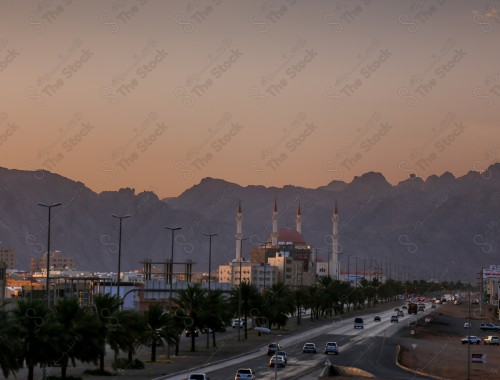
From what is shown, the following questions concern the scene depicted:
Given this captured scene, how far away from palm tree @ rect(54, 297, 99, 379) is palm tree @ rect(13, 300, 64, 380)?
10.3 ft

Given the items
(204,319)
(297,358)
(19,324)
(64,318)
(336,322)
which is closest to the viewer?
(19,324)

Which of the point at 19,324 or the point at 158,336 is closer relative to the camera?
the point at 19,324

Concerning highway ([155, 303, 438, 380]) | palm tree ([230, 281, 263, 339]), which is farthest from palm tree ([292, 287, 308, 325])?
palm tree ([230, 281, 263, 339])

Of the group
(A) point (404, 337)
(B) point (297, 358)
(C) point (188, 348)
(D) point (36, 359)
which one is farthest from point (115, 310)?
(A) point (404, 337)

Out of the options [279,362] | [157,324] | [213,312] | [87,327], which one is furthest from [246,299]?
[87,327]

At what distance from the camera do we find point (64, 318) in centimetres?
7919

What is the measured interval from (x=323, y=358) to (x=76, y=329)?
125 ft

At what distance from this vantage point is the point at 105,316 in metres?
84.9

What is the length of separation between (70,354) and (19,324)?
10.6 m

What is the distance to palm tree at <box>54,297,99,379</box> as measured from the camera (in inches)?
3103

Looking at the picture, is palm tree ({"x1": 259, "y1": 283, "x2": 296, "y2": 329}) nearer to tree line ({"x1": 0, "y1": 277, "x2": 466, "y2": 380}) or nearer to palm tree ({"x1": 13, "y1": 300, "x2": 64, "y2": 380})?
tree line ({"x1": 0, "y1": 277, "x2": 466, "y2": 380})

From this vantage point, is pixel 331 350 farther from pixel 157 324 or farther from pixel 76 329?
pixel 76 329

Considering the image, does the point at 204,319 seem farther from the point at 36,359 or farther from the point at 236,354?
the point at 36,359

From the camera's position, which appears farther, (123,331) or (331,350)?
(331,350)
